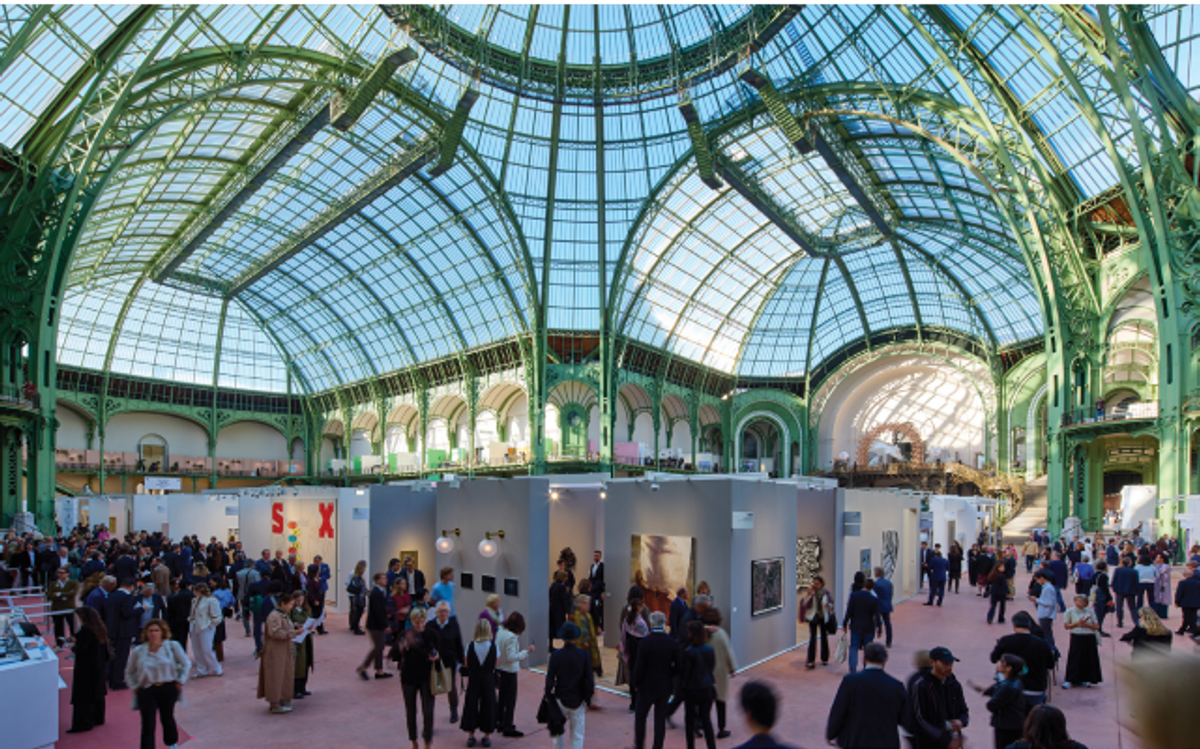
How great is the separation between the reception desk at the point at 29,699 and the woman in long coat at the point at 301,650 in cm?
296

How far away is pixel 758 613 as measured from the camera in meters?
13.9

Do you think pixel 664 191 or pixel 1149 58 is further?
pixel 664 191

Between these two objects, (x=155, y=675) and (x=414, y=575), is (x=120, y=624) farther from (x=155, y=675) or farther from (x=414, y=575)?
(x=414, y=575)

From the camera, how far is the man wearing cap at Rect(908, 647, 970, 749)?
276 inches

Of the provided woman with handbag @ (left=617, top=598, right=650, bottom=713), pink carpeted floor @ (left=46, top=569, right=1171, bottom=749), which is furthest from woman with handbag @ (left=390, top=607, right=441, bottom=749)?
woman with handbag @ (left=617, top=598, right=650, bottom=713)

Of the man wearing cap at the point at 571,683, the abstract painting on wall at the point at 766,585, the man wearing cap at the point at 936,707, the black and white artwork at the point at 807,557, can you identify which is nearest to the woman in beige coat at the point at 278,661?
the man wearing cap at the point at 571,683

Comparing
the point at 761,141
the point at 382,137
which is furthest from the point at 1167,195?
the point at 382,137

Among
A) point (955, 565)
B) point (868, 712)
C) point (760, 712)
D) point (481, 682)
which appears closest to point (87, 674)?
point (481, 682)

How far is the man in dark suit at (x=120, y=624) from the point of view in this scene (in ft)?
39.2

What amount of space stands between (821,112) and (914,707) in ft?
88.4

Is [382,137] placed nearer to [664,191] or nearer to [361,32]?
[361,32]

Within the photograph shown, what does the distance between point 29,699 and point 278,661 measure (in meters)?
3.10

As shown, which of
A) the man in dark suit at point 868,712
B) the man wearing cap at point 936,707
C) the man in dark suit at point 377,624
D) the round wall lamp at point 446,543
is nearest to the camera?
the man in dark suit at point 868,712

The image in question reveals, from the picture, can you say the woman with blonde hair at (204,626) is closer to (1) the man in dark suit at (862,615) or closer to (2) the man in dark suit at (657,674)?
(2) the man in dark suit at (657,674)
